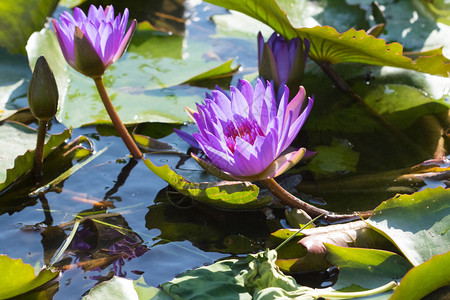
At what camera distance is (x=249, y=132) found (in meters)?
1.31

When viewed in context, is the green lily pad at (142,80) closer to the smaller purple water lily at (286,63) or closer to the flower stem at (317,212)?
the smaller purple water lily at (286,63)

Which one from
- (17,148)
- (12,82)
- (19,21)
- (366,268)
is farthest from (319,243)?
(19,21)

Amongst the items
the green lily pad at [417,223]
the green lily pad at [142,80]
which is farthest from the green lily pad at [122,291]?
the green lily pad at [142,80]

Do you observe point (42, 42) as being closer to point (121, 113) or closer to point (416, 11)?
point (121, 113)

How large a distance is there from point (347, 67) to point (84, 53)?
1077 mm

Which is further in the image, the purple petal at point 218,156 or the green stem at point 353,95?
the green stem at point 353,95

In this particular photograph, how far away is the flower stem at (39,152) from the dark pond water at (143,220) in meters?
0.10

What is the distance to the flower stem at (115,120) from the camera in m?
1.61

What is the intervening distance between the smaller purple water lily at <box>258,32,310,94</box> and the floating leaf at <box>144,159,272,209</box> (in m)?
0.44

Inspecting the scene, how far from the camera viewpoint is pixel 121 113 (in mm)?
1912

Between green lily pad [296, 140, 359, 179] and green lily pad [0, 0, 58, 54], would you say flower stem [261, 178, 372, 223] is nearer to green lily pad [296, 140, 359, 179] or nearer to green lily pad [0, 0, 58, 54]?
green lily pad [296, 140, 359, 179]

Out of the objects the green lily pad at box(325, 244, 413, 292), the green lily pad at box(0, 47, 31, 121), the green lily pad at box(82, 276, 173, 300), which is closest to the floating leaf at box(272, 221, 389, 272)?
the green lily pad at box(325, 244, 413, 292)

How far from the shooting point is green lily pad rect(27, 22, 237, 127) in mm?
1910

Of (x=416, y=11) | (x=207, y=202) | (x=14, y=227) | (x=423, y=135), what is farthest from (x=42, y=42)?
(x=416, y=11)
